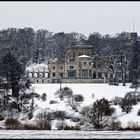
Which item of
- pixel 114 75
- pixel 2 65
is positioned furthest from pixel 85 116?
pixel 114 75

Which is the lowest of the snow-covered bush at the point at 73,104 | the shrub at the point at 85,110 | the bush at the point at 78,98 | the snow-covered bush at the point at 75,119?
the snow-covered bush at the point at 75,119

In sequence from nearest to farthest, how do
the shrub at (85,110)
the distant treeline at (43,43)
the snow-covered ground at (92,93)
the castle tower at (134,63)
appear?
1. the shrub at (85,110)
2. the snow-covered ground at (92,93)
3. the castle tower at (134,63)
4. the distant treeline at (43,43)

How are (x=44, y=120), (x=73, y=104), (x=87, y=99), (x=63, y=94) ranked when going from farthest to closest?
(x=63, y=94) < (x=87, y=99) < (x=73, y=104) < (x=44, y=120)

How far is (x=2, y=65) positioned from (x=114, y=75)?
2822cm

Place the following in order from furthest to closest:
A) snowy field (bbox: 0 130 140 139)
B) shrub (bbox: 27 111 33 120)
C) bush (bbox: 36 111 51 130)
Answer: shrub (bbox: 27 111 33 120)
bush (bbox: 36 111 51 130)
snowy field (bbox: 0 130 140 139)

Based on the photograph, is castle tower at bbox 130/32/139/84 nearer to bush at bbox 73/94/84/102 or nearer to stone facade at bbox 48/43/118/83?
stone facade at bbox 48/43/118/83

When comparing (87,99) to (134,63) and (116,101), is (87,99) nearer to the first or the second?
(116,101)

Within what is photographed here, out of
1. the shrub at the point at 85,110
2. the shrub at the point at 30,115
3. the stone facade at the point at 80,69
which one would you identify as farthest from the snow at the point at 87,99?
the stone facade at the point at 80,69

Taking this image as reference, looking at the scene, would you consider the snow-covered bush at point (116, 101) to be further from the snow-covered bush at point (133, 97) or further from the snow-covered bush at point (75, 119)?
the snow-covered bush at point (75, 119)

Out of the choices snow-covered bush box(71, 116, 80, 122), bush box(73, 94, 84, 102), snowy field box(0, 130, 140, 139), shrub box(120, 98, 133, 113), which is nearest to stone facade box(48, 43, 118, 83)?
bush box(73, 94, 84, 102)

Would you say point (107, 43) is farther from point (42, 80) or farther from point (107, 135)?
point (107, 135)

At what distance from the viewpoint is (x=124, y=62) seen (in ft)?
294

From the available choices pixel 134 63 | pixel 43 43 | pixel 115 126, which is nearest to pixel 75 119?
pixel 115 126

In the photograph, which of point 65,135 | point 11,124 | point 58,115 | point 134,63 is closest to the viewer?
point 65,135
